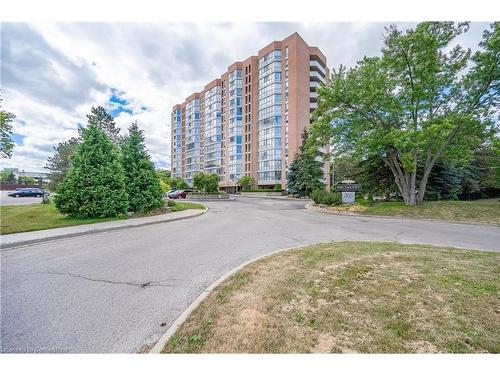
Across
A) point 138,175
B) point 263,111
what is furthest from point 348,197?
Result: point 263,111

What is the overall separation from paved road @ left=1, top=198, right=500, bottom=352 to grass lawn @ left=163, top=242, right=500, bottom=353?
753mm

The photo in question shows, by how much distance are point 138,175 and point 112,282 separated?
1169cm

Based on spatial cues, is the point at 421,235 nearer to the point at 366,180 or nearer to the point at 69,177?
the point at 366,180

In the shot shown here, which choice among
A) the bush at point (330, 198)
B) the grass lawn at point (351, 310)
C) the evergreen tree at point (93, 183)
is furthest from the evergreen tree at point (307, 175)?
the grass lawn at point (351, 310)

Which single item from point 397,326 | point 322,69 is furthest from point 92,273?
point 322,69

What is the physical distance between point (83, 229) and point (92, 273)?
5.87m

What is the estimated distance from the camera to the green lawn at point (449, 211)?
13251 millimetres

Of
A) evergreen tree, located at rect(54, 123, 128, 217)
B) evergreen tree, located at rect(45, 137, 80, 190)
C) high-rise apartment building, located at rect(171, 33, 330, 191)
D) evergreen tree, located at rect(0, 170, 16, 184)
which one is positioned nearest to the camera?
evergreen tree, located at rect(54, 123, 128, 217)

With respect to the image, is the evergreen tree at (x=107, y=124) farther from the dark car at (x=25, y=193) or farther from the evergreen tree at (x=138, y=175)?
the evergreen tree at (x=138, y=175)

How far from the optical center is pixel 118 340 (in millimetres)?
2688

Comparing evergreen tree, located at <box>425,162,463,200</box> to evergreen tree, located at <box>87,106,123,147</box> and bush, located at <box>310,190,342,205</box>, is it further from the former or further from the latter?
evergreen tree, located at <box>87,106,123,147</box>

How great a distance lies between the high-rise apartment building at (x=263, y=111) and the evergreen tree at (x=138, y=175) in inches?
1563

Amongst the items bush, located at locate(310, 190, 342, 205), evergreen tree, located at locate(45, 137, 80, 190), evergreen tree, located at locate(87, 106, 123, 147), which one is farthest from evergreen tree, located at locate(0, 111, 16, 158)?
bush, located at locate(310, 190, 342, 205)

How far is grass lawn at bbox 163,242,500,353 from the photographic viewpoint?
2.45m
